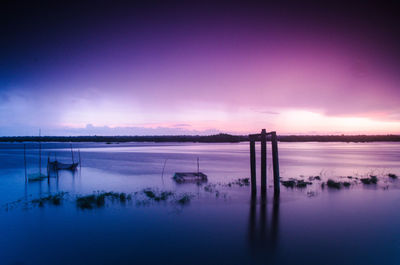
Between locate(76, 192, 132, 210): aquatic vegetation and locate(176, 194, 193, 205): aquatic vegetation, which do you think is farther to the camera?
locate(176, 194, 193, 205): aquatic vegetation

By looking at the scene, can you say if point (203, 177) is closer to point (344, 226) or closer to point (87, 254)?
point (344, 226)

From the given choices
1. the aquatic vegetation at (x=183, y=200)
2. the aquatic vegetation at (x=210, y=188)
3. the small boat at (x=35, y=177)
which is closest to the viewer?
the aquatic vegetation at (x=183, y=200)

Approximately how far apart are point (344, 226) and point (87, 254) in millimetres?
8954

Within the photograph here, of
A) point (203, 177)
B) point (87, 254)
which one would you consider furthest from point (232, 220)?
point (203, 177)

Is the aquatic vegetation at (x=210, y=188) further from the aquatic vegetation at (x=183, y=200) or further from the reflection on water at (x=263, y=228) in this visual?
the reflection on water at (x=263, y=228)

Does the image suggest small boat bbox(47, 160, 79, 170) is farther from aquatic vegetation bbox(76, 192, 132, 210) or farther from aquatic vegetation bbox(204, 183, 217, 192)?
aquatic vegetation bbox(204, 183, 217, 192)

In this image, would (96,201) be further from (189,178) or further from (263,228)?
(263,228)

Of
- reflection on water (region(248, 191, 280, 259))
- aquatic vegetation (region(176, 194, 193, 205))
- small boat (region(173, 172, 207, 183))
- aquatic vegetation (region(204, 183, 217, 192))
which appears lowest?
reflection on water (region(248, 191, 280, 259))

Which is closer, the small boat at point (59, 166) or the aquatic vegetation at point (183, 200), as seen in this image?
the aquatic vegetation at point (183, 200)

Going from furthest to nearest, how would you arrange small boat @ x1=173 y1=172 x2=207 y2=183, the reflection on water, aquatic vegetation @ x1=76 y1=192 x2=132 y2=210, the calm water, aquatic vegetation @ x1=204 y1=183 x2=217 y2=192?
1. small boat @ x1=173 y1=172 x2=207 y2=183
2. aquatic vegetation @ x1=204 y1=183 x2=217 y2=192
3. aquatic vegetation @ x1=76 y1=192 x2=132 y2=210
4. the reflection on water
5. the calm water

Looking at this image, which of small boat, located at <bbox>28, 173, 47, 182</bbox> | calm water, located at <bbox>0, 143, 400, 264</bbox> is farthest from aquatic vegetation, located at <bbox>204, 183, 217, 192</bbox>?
small boat, located at <bbox>28, 173, 47, 182</bbox>

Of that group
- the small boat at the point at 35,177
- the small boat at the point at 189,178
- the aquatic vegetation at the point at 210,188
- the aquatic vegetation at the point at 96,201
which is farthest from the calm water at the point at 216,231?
the small boat at the point at 35,177

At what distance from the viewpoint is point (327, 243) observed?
8.74 meters

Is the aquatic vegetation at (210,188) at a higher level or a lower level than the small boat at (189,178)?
lower
